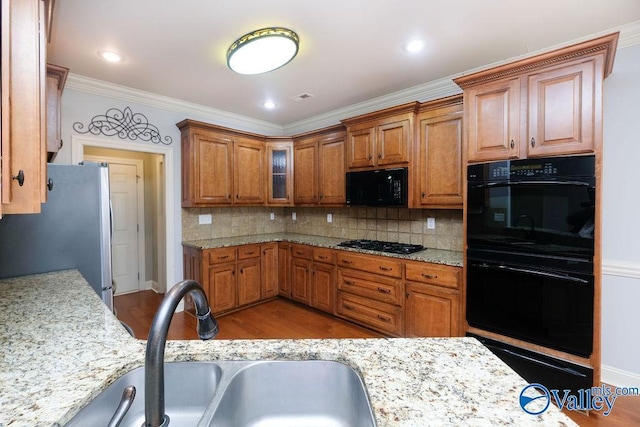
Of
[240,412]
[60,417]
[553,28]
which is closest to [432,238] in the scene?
[553,28]

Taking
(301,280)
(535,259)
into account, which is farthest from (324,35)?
(301,280)

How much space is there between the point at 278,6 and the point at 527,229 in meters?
2.24

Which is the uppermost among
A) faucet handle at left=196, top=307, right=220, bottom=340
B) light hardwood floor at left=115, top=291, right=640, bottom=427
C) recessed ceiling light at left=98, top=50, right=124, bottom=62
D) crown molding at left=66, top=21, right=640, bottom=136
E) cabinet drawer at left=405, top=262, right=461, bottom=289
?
recessed ceiling light at left=98, top=50, right=124, bottom=62

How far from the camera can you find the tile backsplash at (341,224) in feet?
10.3

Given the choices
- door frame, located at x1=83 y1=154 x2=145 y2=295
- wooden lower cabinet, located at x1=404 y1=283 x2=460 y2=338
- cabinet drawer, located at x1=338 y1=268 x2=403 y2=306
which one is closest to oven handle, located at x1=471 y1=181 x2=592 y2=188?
wooden lower cabinet, located at x1=404 y1=283 x2=460 y2=338

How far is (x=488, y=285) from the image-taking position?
226 cm

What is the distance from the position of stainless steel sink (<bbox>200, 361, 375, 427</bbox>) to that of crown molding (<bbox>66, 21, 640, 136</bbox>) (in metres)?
2.94

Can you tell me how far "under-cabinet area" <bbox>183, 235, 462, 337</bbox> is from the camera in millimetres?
2613

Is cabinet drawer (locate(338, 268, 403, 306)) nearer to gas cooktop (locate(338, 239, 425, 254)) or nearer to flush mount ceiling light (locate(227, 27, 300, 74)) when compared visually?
gas cooktop (locate(338, 239, 425, 254))

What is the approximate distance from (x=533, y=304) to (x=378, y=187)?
1673 mm

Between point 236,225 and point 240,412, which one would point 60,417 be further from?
point 236,225

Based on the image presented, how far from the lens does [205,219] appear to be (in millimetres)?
3996

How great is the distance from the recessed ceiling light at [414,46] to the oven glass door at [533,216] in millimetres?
1158

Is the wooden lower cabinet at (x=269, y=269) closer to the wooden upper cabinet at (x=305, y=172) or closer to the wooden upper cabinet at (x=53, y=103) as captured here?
the wooden upper cabinet at (x=305, y=172)
